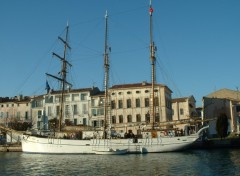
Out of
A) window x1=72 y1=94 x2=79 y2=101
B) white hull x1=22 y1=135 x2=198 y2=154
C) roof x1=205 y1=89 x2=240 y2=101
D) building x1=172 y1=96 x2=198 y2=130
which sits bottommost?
white hull x1=22 y1=135 x2=198 y2=154

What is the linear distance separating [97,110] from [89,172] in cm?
4675

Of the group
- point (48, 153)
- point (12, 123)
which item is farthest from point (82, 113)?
point (48, 153)

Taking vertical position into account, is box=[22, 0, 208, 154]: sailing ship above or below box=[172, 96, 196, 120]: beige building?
below

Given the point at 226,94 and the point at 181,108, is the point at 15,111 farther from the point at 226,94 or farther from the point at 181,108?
the point at 226,94

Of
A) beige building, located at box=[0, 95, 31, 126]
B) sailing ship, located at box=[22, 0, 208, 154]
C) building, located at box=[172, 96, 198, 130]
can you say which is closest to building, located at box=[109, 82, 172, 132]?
building, located at box=[172, 96, 198, 130]

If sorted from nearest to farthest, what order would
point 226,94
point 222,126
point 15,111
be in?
1. point 222,126
2. point 15,111
3. point 226,94

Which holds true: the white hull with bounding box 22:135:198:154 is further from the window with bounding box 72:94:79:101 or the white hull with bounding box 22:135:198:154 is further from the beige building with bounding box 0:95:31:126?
the beige building with bounding box 0:95:31:126

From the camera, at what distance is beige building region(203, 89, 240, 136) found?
78.4m

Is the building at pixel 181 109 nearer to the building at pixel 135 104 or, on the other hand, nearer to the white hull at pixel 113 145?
the building at pixel 135 104

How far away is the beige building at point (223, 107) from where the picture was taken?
257 ft

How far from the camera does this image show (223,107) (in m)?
83.4

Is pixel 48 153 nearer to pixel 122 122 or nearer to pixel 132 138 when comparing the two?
pixel 132 138

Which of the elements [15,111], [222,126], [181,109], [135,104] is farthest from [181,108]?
[15,111]

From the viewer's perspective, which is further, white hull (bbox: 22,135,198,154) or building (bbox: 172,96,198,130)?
building (bbox: 172,96,198,130)
